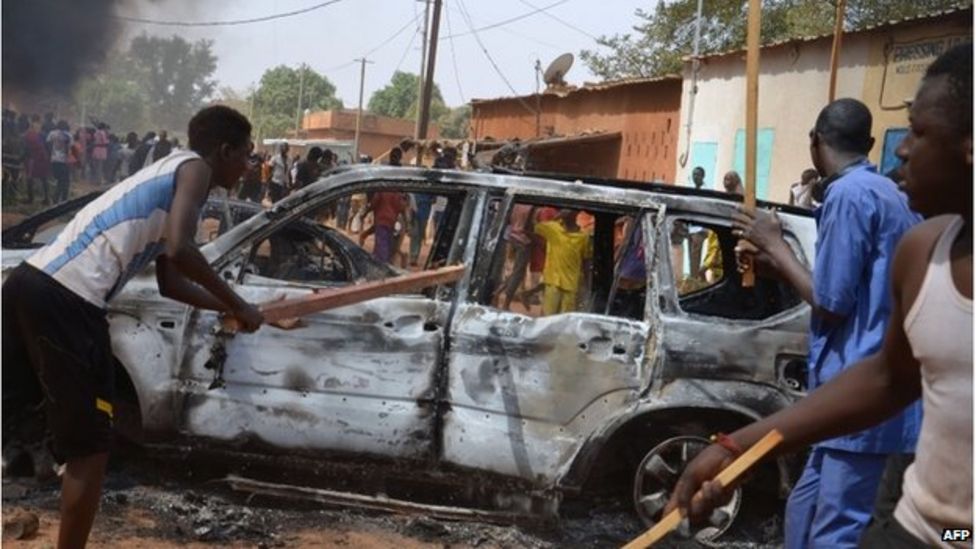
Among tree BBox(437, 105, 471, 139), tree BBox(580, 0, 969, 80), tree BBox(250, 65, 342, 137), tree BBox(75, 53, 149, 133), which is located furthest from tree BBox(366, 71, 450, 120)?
tree BBox(580, 0, 969, 80)

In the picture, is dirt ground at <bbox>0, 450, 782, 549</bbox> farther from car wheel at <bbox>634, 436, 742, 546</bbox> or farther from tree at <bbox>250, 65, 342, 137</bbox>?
tree at <bbox>250, 65, 342, 137</bbox>

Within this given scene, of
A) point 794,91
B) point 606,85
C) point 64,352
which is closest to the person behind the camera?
point 64,352

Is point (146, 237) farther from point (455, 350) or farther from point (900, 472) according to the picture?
point (900, 472)

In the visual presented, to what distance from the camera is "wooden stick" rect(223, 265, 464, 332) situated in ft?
14.5

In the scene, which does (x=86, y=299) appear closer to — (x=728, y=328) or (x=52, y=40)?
(x=728, y=328)

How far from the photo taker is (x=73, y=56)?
27.2 metres

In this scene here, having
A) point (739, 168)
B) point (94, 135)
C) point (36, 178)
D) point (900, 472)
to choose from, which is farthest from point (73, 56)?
point (900, 472)

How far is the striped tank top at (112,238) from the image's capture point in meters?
3.63

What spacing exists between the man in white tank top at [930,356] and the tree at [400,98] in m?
80.5

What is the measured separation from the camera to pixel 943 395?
1.95m

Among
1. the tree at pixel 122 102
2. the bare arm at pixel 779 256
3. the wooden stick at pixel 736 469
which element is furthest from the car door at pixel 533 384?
the tree at pixel 122 102

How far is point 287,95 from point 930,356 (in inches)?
3312

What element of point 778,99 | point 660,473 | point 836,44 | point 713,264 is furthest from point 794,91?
point 660,473

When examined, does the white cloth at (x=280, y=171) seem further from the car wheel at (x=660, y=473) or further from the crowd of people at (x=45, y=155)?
the car wheel at (x=660, y=473)
